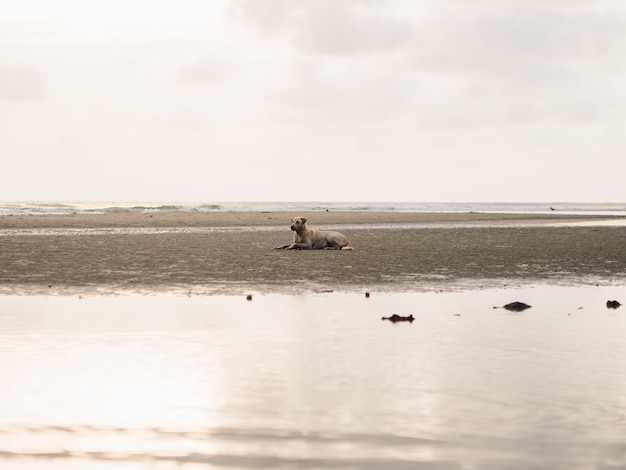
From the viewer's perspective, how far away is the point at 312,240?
1169 inches

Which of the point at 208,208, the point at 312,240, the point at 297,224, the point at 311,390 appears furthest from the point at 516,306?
the point at 208,208

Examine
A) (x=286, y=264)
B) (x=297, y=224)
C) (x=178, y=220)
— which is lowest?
(x=286, y=264)

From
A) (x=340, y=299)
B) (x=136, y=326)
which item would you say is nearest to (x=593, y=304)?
(x=340, y=299)

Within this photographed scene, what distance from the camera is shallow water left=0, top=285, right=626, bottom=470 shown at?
5.59 metres

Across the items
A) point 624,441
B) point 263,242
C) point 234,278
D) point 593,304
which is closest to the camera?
point 624,441

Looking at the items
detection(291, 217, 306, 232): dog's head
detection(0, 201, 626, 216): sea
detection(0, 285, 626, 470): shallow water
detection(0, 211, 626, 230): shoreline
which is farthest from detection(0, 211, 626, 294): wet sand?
detection(0, 201, 626, 216): sea

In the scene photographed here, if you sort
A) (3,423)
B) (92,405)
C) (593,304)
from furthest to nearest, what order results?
(593,304) → (92,405) → (3,423)

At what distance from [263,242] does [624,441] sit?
A: 27956mm

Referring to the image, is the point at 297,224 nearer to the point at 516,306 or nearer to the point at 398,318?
the point at 516,306

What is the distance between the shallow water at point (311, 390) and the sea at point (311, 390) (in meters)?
0.02

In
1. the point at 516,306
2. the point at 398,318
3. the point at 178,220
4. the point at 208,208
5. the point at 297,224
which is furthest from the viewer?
the point at 208,208

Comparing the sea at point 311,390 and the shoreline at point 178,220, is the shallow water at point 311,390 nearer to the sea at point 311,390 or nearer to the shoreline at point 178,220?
the sea at point 311,390

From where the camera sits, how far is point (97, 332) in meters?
11.2

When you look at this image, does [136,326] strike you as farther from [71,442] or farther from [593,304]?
[593,304]
